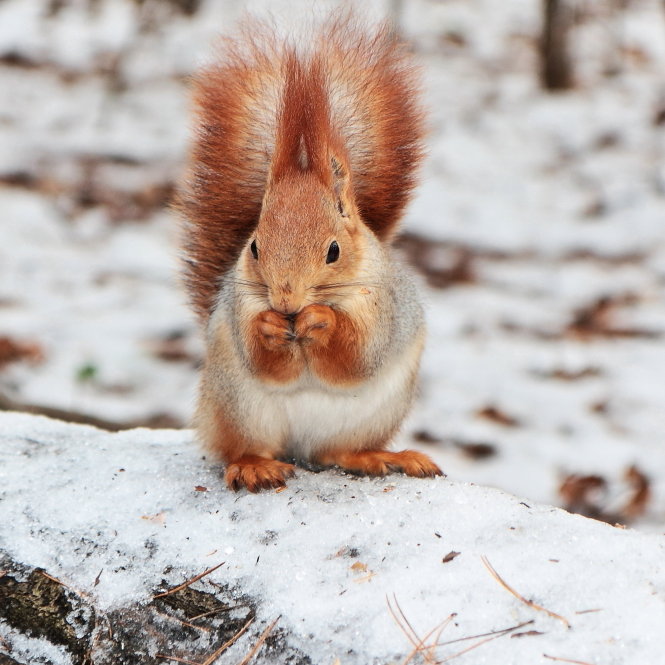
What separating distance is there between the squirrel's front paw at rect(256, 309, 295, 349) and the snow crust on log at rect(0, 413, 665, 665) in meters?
0.31

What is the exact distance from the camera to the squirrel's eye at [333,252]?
174cm

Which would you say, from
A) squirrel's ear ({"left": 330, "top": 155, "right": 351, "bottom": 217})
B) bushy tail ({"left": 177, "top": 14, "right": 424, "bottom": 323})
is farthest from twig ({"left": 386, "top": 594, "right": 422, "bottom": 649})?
bushy tail ({"left": 177, "top": 14, "right": 424, "bottom": 323})

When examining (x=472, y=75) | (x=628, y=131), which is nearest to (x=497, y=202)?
(x=628, y=131)

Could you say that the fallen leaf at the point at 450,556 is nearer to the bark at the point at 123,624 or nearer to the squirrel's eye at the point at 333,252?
the bark at the point at 123,624

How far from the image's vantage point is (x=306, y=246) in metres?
1.70

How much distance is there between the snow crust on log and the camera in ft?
4.60

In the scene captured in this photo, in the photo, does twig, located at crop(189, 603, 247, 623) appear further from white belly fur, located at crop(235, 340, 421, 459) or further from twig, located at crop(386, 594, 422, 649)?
white belly fur, located at crop(235, 340, 421, 459)

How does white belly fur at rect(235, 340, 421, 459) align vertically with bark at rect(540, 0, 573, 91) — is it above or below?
below

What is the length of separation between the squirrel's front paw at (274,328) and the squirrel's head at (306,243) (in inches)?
1.4

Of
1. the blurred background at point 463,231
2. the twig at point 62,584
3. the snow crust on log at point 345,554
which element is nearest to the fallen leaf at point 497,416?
the blurred background at point 463,231

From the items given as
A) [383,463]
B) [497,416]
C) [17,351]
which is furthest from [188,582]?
[17,351]

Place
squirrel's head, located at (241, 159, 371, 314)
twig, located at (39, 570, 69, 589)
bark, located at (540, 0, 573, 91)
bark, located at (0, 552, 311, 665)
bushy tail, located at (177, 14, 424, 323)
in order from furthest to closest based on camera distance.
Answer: bark, located at (540, 0, 573, 91), bushy tail, located at (177, 14, 424, 323), squirrel's head, located at (241, 159, 371, 314), twig, located at (39, 570, 69, 589), bark, located at (0, 552, 311, 665)

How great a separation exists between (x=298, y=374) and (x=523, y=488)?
1.36 metres

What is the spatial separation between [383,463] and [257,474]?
0.95 feet
